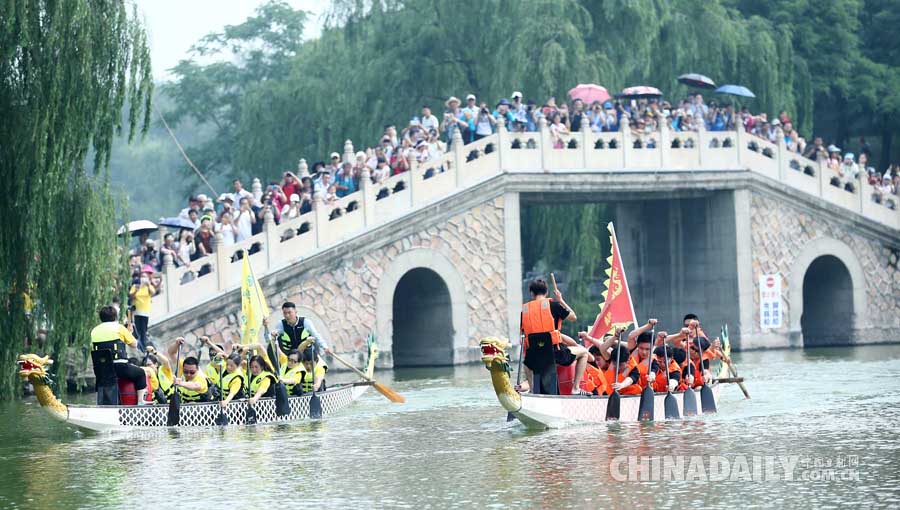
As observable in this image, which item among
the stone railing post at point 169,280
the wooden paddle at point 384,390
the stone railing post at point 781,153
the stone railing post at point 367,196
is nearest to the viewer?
the wooden paddle at point 384,390

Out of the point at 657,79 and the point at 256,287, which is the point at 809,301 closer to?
the point at 657,79

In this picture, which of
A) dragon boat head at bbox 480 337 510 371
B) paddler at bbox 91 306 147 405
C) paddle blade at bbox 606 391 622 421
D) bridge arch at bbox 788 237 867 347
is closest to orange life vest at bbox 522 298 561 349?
dragon boat head at bbox 480 337 510 371

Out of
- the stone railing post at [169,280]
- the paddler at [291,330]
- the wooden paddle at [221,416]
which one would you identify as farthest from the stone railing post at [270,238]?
the wooden paddle at [221,416]

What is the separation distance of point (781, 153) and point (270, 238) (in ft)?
45.2

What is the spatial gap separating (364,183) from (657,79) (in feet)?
39.1

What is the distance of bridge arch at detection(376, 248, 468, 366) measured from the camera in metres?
34.9

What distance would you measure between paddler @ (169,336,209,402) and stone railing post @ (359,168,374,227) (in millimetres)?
10769

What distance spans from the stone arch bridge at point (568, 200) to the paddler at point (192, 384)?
751cm

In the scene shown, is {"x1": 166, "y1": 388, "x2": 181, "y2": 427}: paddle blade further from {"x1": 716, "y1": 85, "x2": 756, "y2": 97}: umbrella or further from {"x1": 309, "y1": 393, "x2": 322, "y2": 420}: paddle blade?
{"x1": 716, "y1": 85, "x2": 756, "y2": 97}: umbrella

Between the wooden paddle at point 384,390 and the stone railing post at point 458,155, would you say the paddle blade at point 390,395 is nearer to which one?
the wooden paddle at point 384,390

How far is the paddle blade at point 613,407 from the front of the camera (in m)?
21.2

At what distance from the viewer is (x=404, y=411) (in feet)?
81.7

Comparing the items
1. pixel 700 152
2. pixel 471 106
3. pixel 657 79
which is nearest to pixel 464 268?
pixel 471 106

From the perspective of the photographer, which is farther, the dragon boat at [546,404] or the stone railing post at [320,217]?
the stone railing post at [320,217]
